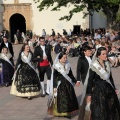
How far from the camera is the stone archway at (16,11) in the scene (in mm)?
32469

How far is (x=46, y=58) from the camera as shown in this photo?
9547 mm

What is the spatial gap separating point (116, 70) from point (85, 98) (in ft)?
27.4

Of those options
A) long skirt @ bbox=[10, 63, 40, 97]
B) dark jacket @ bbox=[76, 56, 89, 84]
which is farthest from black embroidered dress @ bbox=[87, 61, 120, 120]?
long skirt @ bbox=[10, 63, 40, 97]

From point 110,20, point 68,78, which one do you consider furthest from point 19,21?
point 68,78

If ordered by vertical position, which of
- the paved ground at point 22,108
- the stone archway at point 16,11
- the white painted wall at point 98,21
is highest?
the stone archway at point 16,11

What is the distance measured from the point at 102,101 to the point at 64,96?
1550 mm

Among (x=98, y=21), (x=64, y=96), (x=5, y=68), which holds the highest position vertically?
(x=98, y=21)

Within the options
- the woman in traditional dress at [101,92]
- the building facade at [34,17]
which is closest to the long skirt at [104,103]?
the woman in traditional dress at [101,92]

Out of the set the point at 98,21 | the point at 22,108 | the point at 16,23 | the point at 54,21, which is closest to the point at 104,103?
the point at 22,108

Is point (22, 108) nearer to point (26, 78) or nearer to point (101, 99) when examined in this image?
point (26, 78)

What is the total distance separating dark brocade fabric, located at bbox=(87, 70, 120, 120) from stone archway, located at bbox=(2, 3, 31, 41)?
26.8 meters

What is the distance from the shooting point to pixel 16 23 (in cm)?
3428

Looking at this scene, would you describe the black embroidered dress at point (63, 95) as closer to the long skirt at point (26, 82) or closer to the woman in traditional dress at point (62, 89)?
the woman in traditional dress at point (62, 89)

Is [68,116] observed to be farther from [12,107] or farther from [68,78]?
[12,107]
